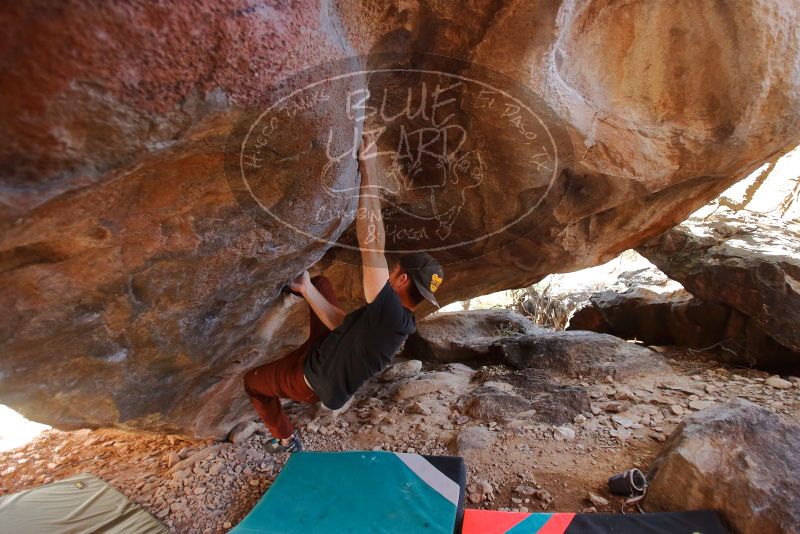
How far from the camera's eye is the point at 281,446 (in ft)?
10.6

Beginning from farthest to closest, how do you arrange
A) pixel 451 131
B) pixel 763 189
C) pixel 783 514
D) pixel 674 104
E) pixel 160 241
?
pixel 763 189, pixel 674 104, pixel 451 131, pixel 783 514, pixel 160 241

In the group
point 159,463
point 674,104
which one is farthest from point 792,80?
point 159,463

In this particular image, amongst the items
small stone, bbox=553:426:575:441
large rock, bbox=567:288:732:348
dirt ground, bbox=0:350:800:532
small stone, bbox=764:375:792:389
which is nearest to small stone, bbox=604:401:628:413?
dirt ground, bbox=0:350:800:532

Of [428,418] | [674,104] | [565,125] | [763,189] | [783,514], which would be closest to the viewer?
[783,514]

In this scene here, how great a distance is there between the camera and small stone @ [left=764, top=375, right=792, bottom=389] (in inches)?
148

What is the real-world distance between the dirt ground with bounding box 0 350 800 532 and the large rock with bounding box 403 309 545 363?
4.51 feet

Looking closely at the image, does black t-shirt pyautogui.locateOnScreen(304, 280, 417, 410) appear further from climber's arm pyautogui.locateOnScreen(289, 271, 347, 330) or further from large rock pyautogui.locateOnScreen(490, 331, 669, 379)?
large rock pyautogui.locateOnScreen(490, 331, 669, 379)

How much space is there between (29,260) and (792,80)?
4220 millimetres

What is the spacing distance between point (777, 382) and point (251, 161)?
186 inches

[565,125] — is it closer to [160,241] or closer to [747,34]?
[747,34]

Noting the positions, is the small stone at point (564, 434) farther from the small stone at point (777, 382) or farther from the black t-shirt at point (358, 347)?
the small stone at point (777, 382)

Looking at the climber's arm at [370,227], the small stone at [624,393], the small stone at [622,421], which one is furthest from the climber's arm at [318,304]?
the small stone at [624,393]

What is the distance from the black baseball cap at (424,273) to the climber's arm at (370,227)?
133mm

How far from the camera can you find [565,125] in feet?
8.29
